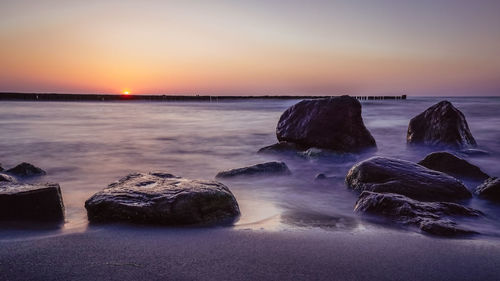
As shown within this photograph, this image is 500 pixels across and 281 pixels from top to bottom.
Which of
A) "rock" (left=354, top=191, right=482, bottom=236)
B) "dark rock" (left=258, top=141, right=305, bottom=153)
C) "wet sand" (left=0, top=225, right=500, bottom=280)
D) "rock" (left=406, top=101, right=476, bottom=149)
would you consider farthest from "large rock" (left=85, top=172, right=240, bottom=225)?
"rock" (left=406, top=101, right=476, bottom=149)

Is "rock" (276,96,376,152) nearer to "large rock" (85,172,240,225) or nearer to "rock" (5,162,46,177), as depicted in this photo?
"large rock" (85,172,240,225)

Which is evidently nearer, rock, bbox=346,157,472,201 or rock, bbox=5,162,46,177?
rock, bbox=346,157,472,201

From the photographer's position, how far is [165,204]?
2.72 metres

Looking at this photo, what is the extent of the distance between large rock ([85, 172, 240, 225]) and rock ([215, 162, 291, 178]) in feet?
5.08

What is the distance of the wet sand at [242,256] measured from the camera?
1.88 m

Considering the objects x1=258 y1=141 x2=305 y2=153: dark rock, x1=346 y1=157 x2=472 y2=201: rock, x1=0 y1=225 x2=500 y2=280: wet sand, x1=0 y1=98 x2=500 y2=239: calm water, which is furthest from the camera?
x1=258 y1=141 x2=305 y2=153: dark rock

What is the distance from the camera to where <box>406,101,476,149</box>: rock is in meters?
7.25

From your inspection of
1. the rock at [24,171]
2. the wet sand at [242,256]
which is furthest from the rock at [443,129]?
the rock at [24,171]

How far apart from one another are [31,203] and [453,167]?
171 inches

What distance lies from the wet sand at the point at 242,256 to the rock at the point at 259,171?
2053 millimetres

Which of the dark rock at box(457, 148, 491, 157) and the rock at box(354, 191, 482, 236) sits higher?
the rock at box(354, 191, 482, 236)

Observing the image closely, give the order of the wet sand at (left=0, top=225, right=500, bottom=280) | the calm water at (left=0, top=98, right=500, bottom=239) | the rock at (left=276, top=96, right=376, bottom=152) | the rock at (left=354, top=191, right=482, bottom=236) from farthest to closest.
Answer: the rock at (left=276, top=96, right=376, bottom=152)
the calm water at (left=0, top=98, right=500, bottom=239)
the rock at (left=354, top=191, right=482, bottom=236)
the wet sand at (left=0, top=225, right=500, bottom=280)

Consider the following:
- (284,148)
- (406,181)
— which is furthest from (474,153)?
(406,181)

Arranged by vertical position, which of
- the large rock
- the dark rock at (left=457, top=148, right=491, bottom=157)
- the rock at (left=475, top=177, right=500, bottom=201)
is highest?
the large rock
